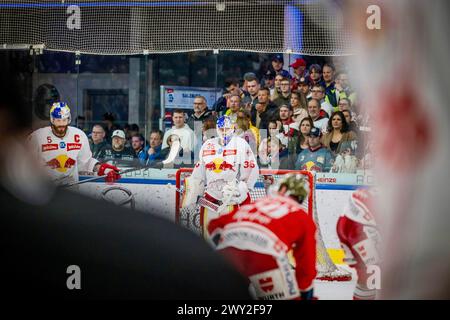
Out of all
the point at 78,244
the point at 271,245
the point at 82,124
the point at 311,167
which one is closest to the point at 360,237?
the point at 311,167

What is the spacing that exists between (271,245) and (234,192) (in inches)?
37.3

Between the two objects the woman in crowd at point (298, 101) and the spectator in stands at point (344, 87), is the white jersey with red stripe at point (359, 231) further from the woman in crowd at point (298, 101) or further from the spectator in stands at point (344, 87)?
the woman in crowd at point (298, 101)

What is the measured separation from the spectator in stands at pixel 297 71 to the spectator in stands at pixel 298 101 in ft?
0.13

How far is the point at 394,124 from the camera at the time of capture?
2.33 m

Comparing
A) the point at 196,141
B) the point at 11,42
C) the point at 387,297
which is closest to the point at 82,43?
the point at 11,42

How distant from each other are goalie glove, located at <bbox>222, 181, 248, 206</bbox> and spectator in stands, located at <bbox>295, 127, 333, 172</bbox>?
0.85 feet

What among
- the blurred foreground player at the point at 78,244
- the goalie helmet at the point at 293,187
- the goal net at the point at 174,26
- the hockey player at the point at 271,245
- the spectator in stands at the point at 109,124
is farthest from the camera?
the spectator in stands at the point at 109,124

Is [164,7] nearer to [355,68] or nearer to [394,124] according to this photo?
[355,68]

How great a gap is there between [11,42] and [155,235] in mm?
2084

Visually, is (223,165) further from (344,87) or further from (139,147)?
(344,87)

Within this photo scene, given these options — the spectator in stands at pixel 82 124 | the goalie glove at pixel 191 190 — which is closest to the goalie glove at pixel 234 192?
the goalie glove at pixel 191 190

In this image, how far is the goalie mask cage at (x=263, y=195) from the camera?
250 cm

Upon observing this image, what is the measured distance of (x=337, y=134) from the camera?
9.51 ft

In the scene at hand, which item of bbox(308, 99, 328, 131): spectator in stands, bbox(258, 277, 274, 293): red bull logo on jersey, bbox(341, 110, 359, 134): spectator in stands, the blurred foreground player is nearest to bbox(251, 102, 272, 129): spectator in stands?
bbox(308, 99, 328, 131): spectator in stands
